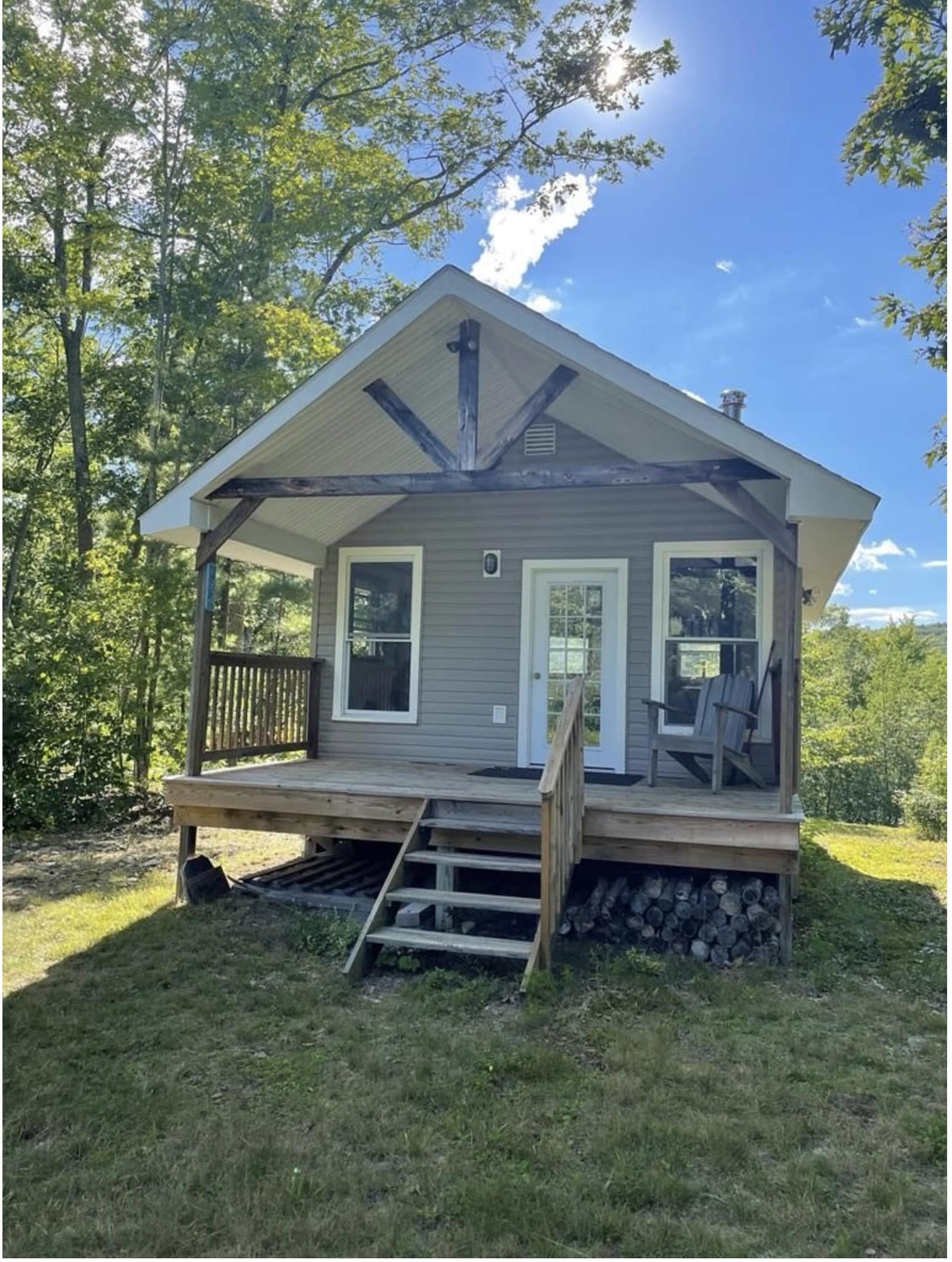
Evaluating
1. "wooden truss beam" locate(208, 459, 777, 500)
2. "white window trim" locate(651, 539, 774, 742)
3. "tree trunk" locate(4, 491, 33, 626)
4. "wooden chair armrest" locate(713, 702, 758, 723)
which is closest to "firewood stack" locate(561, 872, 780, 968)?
"wooden chair armrest" locate(713, 702, 758, 723)

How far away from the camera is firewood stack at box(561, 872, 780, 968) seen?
4691 millimetres

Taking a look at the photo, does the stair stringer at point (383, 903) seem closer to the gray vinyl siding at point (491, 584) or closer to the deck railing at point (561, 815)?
the deck railing at point (561, 815)

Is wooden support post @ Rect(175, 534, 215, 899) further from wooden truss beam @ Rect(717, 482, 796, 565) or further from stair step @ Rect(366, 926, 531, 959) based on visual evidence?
wooden truss beam @ Rect(717, 482, 796, 565)

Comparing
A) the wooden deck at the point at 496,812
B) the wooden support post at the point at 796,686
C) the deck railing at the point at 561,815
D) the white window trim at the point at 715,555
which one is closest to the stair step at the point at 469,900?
the deck railing at the point at 561,815

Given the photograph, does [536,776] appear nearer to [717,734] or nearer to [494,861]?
[717,734]

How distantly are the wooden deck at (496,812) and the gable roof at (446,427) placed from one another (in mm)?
1785

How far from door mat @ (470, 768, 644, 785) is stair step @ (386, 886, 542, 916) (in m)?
1.73

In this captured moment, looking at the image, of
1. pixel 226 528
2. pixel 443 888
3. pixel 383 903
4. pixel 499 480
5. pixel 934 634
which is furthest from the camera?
pixel 934 634

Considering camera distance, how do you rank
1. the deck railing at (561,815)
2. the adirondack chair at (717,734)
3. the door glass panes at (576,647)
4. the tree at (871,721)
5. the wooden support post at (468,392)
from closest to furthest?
the deck railing at (561,815), the wooden support post at (468,392), the adirondack chair at (717,734), the door glass panes at (576,647), the tree at (871,721)

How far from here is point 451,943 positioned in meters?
4.18

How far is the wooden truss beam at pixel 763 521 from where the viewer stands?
4668 millimetres

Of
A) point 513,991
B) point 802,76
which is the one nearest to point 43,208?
point 802,76

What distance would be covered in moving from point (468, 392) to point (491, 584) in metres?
2.26

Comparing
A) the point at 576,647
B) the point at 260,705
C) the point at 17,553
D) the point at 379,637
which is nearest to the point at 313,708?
the point at 260,705
